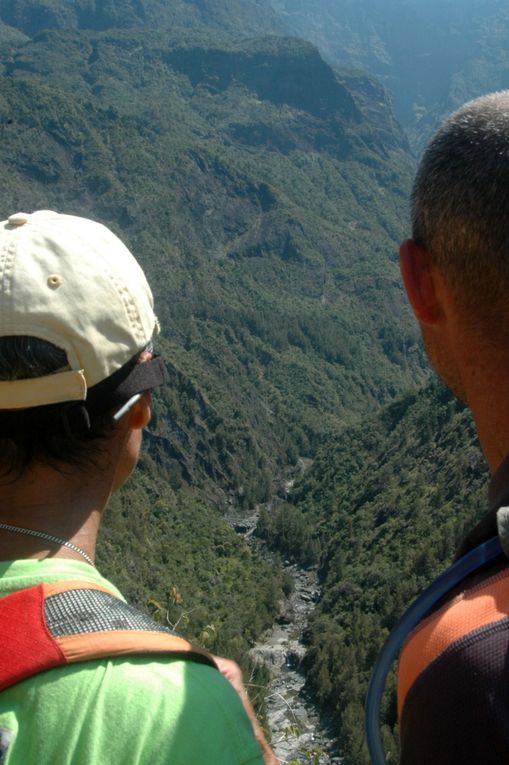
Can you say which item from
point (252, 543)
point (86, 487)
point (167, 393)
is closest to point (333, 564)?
point (252, 543)

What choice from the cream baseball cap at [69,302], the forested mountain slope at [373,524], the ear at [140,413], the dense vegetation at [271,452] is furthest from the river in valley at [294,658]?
the cream baseball cap at [69,302]

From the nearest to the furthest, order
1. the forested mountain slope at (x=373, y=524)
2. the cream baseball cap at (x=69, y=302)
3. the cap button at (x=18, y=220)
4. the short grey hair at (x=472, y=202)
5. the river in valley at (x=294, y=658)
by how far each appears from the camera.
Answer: the short grey hair at (x=472, y=202) → the cream baseball cap at (x=69, y=302) → the cap button at (x=18, y=220) → the river in valley at (x=294, y=658) → the forested mountain slope at (x=373, y=524)

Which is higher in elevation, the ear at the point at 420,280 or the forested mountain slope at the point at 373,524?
the ear at the point at 420,280

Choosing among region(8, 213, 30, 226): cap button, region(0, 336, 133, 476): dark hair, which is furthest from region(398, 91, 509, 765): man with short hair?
region(8, 213, 30, 226): cap button

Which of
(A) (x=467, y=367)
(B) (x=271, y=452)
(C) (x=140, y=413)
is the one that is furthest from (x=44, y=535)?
(B) (x=271, y=452)

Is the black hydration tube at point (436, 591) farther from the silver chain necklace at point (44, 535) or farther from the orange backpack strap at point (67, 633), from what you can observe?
the silver chain necklace at point (44, 535)

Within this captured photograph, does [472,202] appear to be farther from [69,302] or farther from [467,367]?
[69,302]

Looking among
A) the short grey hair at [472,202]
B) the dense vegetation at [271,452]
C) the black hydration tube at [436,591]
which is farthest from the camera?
the dense vegetation at [271,452]
